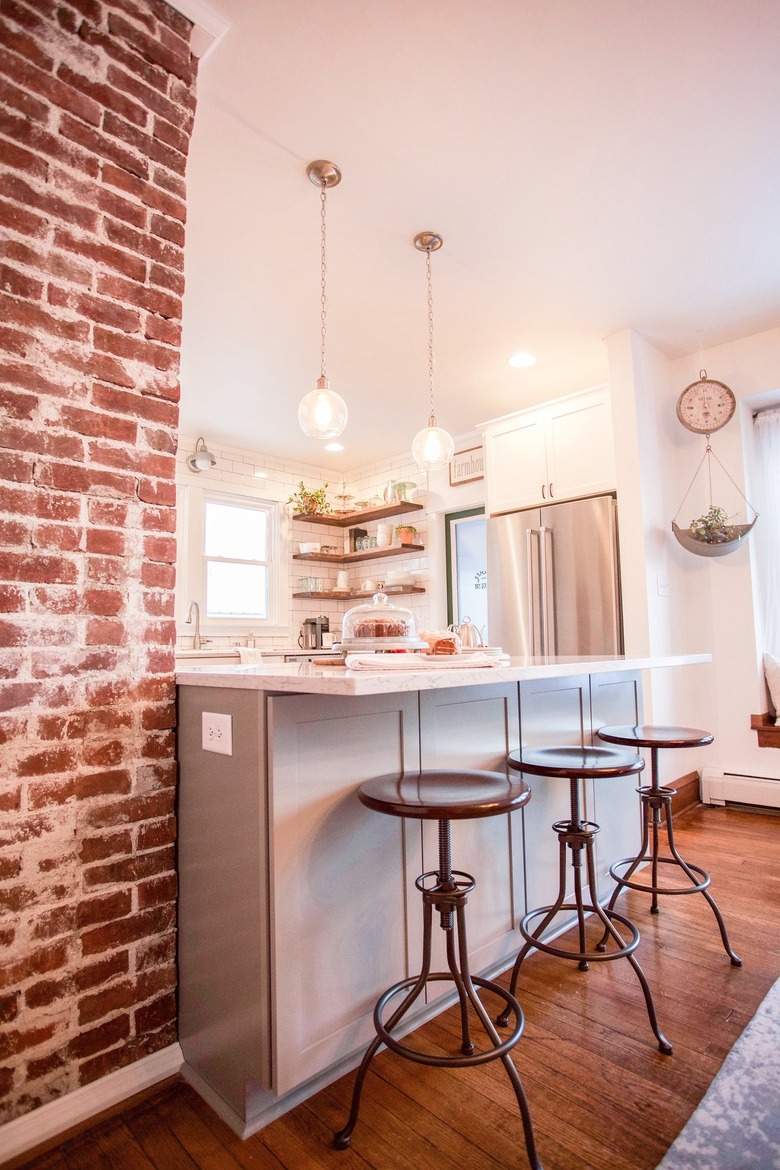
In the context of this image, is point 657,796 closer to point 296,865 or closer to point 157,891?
point 296,865

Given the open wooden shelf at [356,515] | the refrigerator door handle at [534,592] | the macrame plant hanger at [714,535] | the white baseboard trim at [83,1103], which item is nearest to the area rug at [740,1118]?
the white baseboard trim at [83,1103]

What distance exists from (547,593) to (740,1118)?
2.83 metres

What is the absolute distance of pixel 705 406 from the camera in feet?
12.2

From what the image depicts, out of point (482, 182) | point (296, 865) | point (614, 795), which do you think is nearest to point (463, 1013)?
point (296, 865)

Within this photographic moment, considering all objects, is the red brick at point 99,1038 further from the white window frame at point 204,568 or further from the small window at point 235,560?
the small window at point 235,560

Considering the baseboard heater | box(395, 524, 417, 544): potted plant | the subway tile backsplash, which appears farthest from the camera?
box(395, 524, 417, 544): potted plant

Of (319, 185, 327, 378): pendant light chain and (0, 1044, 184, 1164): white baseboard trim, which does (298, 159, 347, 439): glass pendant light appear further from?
(0, 1044, 184, 1164): white baseboard trim

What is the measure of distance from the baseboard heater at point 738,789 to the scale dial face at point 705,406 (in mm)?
2120

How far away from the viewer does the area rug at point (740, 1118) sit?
1192 millimetres

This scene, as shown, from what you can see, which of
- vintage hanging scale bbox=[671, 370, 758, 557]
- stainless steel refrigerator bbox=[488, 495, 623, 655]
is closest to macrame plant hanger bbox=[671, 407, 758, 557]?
vintage hanging scale bbox=[671, 370, 758, 557]

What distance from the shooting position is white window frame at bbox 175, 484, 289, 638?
4.88m

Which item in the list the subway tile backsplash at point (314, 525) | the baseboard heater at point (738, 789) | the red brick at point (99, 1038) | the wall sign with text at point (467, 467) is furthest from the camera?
the subway tile backsplash at point (314, 525)

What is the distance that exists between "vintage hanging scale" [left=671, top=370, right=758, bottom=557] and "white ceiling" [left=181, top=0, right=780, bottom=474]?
1.14 ft

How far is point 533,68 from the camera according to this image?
199 centimetres
